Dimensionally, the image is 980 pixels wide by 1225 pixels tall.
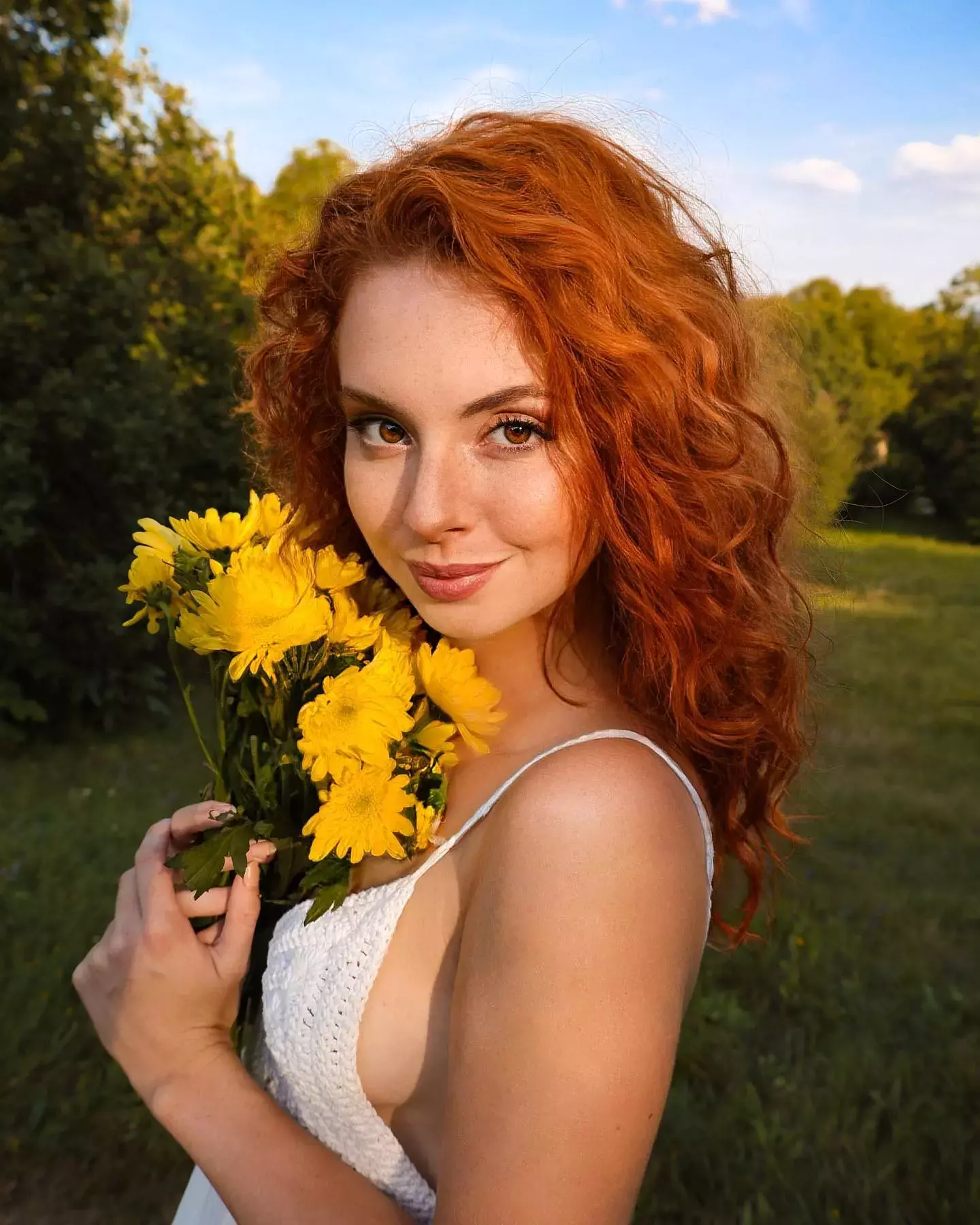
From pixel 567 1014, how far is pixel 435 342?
79cm

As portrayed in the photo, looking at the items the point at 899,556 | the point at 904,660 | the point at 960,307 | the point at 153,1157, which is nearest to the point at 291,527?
the point at 153,1157

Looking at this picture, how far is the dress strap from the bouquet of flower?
0.04 m

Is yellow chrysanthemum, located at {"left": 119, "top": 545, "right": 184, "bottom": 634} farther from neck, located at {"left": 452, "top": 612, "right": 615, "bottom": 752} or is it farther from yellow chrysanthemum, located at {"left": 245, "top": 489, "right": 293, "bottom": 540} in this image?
neck, located at {"left": 452, "top": 612, "right": 615, "bottom": 752}

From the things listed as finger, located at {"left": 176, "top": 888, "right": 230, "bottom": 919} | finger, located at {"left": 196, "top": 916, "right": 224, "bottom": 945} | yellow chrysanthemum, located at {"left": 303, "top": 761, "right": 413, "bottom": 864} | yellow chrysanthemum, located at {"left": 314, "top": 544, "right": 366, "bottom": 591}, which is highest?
yellow chrysanthemum, located at {"left": 314, "top": 544, "right": 366, "bottom": 591}

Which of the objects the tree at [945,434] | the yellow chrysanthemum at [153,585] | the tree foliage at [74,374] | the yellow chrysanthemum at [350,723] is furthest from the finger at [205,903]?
the tree at [945,434]

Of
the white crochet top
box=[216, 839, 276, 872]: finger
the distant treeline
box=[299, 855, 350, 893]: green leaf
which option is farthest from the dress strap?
the distant treeline

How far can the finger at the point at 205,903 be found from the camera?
1.48m

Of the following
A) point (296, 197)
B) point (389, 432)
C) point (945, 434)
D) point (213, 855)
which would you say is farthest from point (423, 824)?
point (945, 434)

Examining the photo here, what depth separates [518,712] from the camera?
61.5 inches

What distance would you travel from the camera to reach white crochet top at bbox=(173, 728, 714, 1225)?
52.3 inches

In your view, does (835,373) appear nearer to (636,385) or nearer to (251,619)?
(636,385)

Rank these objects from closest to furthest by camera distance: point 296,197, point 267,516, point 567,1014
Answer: point 567,1014 < point 267,516 < point 296,197

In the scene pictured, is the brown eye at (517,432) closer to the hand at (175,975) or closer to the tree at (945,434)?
the hand at (175,975)

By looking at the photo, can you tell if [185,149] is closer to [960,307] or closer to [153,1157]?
[153,1157]
